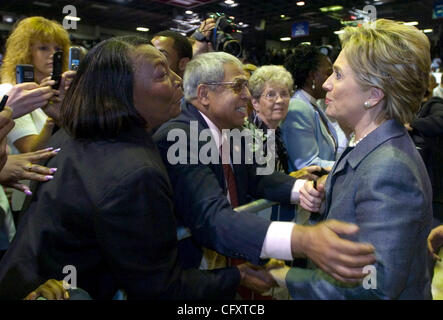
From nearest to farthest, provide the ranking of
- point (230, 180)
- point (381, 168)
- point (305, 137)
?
1. point (381, 168)
2. point (230, 180)
3. point (305, 137)

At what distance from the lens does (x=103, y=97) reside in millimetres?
1218

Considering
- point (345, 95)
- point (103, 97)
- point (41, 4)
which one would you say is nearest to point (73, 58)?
point (103, 97)

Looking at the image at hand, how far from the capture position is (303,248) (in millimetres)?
1195

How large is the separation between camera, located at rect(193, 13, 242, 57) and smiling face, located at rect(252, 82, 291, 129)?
449mm

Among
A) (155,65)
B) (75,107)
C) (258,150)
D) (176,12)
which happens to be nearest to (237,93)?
(258,150)

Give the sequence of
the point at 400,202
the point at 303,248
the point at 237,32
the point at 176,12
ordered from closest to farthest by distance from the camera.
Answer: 1. the point at 400,202
2. the point at 303,248
3. the point at 237,32
4. the point at 176,12

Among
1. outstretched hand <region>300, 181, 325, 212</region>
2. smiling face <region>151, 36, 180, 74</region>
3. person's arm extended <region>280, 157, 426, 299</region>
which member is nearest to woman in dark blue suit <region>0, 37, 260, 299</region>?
person's arm extended <region>280, 157, 426, 299</region>

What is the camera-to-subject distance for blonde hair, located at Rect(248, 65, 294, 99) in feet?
9.59

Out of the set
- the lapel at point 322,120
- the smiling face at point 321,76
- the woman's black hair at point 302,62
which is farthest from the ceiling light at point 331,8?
the lapel at point 322,120

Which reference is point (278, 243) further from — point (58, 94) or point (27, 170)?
point (58, 94)

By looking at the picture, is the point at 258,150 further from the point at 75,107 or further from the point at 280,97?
the point at 75,107

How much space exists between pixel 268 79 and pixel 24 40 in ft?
5.76

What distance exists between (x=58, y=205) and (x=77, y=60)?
122 cm

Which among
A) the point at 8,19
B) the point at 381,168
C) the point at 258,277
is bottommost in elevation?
the point at 258,277
